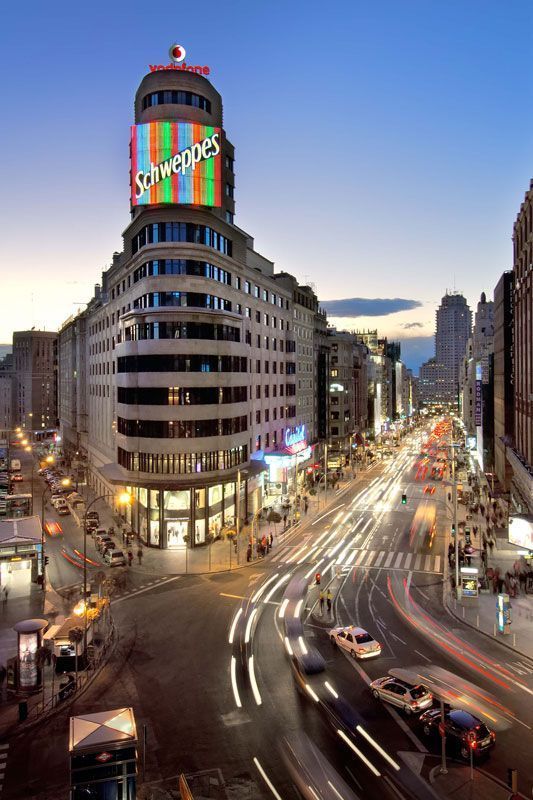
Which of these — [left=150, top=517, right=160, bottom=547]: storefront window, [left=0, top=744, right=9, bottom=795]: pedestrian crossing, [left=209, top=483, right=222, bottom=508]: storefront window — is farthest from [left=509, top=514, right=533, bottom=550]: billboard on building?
[left=0, top=744, right=9, bottom=795]: pedestrian crossing

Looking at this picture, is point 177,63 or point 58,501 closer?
point 177,63

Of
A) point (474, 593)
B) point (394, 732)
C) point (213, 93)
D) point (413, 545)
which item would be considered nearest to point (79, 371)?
point (213, 93)

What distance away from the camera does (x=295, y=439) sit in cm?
8925

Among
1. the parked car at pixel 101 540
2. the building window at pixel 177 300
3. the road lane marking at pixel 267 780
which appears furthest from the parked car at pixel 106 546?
the road lane marking at pixel 267 780

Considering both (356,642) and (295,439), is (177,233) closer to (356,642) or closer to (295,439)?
(295,439)

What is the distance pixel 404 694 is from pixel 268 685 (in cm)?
656

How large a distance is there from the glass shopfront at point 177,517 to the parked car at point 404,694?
105 feet

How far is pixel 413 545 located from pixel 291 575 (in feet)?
54.3

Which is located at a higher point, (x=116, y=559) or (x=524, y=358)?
(x=524, y=358)

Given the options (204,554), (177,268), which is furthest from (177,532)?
(177,268)

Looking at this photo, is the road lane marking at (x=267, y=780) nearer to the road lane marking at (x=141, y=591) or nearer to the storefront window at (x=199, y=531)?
the road lane marking at (x=141, y=591)

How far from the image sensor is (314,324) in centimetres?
A: 11150

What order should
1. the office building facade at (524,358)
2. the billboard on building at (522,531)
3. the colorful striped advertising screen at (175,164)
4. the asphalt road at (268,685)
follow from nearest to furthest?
the asphalt road at (268,685) < the billboard on building at (522,531) < the office building facade at (524,358) < the colorful striped advertising screen at (175,164)

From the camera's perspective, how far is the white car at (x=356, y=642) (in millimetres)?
31219
